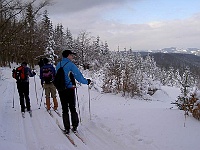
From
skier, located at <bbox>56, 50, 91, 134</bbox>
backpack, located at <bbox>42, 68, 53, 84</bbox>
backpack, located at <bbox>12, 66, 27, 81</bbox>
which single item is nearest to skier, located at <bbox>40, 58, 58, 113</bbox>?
backpack, located at <bbox>42, 68, 53, 84</bbox>

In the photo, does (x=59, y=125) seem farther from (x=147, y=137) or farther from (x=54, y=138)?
(x=147, y=137)

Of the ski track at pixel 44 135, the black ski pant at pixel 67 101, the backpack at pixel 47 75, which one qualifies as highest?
the backpack at pixel 47 75

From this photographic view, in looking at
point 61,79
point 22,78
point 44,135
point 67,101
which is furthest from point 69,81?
point 22,78

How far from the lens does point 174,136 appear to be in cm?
546

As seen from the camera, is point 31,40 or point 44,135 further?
point 31,40

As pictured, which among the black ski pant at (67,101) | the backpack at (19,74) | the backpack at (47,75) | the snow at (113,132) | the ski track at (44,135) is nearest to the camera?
the snow at (113,132)

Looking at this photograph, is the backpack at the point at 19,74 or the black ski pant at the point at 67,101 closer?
the black ski pant at the point at 67,101

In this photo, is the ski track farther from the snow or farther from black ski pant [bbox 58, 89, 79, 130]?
black ski pant [bbox 58, 89, 79, 130]

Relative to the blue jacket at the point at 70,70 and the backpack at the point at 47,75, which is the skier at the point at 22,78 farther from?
the blue jacket at the point at 70,70

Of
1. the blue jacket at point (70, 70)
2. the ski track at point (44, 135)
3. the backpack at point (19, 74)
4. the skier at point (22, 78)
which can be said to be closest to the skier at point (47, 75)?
the skier at point (22, 78)

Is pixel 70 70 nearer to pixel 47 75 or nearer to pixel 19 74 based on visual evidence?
pixel 47 75

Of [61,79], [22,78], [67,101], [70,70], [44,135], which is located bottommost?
[44,135]

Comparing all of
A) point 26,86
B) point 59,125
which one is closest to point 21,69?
point 26,86

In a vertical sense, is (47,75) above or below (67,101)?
above
